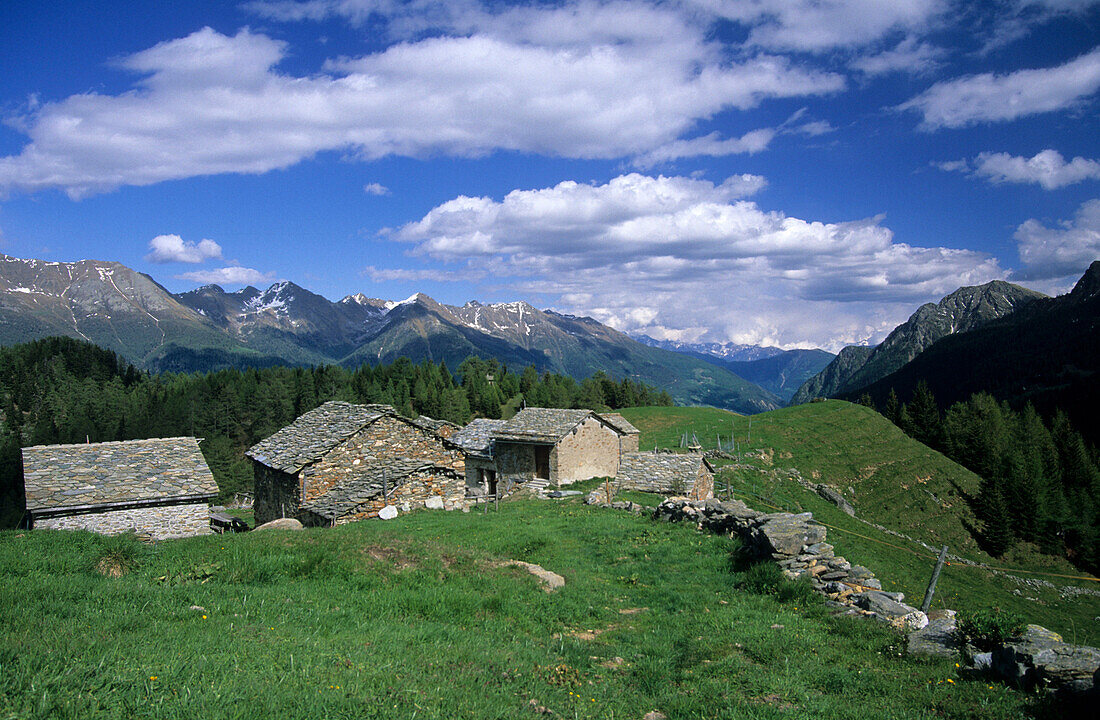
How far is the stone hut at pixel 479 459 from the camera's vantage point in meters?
39.7

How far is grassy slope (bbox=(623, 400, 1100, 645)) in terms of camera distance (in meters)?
33.3

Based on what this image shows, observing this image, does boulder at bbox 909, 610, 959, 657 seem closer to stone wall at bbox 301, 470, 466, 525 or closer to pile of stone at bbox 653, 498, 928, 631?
pile of stone at bbox 653, 498, 928, 631

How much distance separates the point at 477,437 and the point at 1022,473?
2313 inches

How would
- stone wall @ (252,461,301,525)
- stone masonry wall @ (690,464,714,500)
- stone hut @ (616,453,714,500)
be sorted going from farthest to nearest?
stone masonry wall @ (690,464,714,500) → stone hut @ (616,453,714,500) → stone wall @ (252,461,301,525)

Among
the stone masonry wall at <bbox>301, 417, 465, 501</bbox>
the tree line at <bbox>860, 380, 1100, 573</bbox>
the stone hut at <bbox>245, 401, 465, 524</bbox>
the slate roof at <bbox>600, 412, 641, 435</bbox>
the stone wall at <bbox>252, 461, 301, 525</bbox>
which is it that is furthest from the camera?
the tree line at <bbox>860, 380, 1100, 573</bbox>

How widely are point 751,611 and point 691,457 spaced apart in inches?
947

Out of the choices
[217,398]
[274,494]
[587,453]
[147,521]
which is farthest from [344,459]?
[217,398]

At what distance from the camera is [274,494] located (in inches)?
1083

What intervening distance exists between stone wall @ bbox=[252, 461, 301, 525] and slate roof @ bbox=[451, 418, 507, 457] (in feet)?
43.2

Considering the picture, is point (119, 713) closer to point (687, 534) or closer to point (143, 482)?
point (687, 534)

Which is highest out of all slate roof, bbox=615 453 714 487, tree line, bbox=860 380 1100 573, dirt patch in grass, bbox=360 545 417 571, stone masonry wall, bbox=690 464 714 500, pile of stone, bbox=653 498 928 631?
dirt patch in grass, bbox=360 545 417 571

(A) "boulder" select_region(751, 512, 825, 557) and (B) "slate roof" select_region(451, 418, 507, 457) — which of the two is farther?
(B) "slate roof" select_region(451, 418, 507, 457)

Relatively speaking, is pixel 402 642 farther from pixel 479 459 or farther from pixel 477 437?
pixel 477 437

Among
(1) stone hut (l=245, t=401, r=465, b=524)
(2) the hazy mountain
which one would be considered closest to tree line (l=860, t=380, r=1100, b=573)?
(1) stone hut (l=245, t=401, r=465, b=524)
